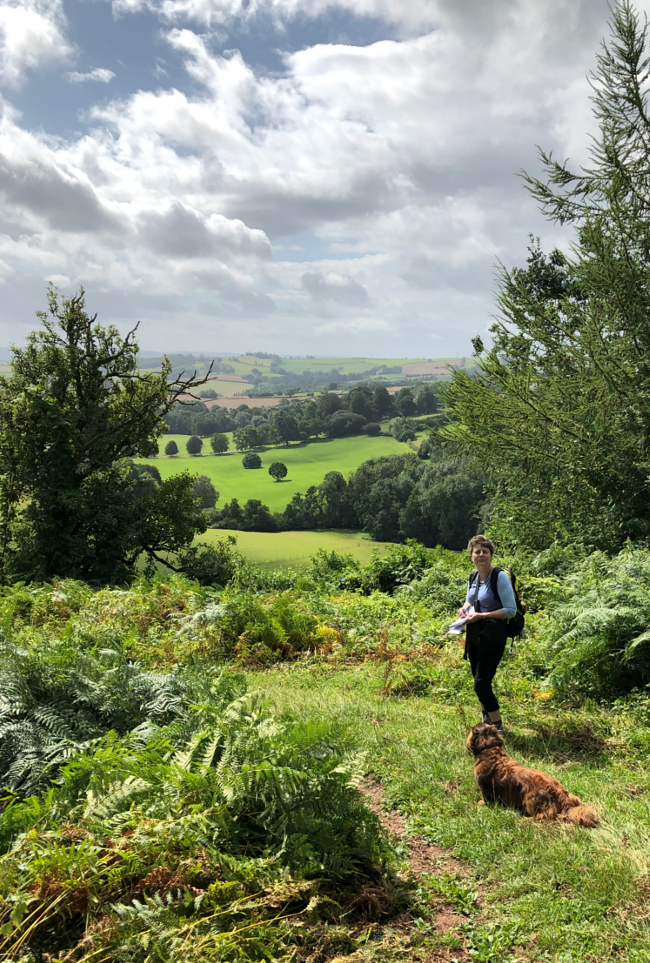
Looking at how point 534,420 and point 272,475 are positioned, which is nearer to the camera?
point 534,420

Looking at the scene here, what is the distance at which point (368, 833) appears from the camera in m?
3.41

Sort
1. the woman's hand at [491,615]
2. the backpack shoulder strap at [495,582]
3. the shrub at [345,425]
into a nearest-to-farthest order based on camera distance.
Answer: the woman's hand at [491,615]
the backpack shoulder strap at [495,582]
the shrub at [345,425]

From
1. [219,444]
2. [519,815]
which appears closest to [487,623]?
[519,815]

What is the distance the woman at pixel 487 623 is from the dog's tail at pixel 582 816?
1.68 m

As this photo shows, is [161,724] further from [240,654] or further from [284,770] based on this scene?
[240,654]

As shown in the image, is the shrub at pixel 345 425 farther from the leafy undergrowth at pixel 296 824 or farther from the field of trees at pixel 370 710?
the leafy undergrowth at pixel 296 824

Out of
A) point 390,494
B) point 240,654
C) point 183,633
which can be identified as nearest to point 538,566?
point 240,654

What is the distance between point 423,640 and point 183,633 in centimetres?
387

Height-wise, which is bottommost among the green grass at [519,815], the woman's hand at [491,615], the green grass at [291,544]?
the green grass at [291,544]

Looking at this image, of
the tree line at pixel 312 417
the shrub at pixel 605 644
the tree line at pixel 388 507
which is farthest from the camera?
the tree line at pixel 312 417

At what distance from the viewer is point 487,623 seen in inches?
218

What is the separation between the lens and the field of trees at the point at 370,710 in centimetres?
278

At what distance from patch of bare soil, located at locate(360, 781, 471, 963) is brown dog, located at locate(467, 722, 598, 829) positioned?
1.37ft

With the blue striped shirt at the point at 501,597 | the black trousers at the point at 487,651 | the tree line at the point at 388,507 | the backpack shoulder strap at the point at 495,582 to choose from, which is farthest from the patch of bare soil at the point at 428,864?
the tree line at the point at 388,507
